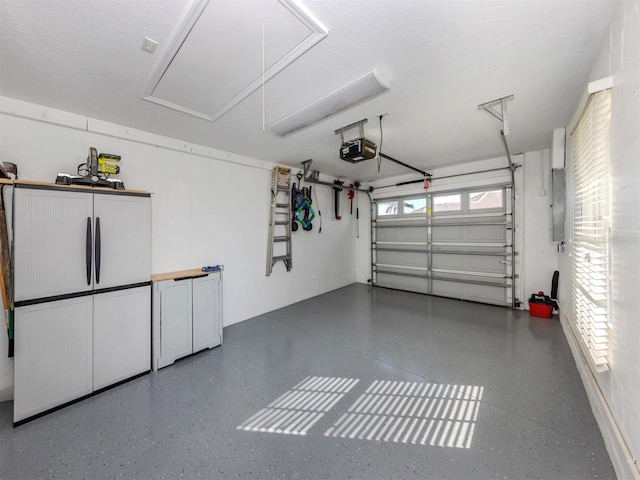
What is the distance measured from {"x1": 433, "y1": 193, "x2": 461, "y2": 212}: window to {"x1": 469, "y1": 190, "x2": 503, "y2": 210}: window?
9.4 inches

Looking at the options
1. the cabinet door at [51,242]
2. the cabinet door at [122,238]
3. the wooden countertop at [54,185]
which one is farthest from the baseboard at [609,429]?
the wooden countertop at [54,185]

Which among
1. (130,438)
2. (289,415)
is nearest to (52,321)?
(130,438)

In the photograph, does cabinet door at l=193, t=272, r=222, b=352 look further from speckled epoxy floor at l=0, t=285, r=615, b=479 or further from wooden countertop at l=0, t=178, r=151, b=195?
wooden countertop at l=0, t=178, r=151, b=195

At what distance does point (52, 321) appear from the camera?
1920mm

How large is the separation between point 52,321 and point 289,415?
2.01m

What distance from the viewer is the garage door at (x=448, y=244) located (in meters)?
4.41

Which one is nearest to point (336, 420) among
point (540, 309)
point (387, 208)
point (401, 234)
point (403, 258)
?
point (540, 309)

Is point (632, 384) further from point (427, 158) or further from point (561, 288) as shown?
point (427, 158)

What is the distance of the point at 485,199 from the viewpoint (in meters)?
4.56

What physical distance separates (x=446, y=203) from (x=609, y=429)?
4.05 m

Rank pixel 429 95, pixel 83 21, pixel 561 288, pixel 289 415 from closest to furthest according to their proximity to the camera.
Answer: pixel 83 21
pixel 289 415
pixel 429 95
pixel 561 288

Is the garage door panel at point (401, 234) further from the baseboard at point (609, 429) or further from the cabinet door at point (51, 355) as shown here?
the cabinet door at point (51, 355)

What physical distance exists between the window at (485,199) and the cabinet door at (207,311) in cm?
467

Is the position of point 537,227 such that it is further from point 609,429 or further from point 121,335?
point 121,335
